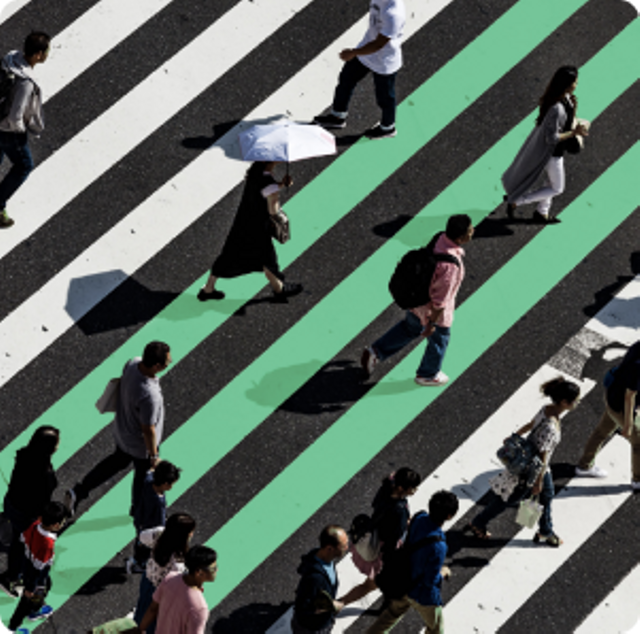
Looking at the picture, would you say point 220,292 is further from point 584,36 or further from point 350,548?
point 584,36

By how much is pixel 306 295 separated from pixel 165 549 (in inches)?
141

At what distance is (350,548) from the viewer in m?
10.2

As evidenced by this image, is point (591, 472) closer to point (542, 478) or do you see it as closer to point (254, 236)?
point (542, 478)

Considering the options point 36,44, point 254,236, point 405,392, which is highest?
point 36,44

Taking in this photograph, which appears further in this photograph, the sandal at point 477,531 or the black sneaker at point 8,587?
the sandal at point 477,531

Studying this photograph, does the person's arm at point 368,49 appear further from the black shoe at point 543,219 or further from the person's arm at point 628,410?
the person's arm at point 628,410

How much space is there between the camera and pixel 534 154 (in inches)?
459

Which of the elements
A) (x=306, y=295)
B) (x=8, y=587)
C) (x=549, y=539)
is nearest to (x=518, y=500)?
(x=549, y=539)

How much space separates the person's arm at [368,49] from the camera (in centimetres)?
1174

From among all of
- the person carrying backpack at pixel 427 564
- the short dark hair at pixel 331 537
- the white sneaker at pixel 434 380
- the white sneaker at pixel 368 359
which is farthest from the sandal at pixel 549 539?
the short dark hair at pixel 331 537

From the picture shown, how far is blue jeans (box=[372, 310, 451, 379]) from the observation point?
35.1 ft

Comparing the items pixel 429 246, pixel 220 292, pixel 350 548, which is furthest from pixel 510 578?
pixel 220 292

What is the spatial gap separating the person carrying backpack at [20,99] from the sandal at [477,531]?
196 inches

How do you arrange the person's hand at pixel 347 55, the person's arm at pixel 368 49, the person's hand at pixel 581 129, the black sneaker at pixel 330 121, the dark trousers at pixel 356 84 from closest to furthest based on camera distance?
the person's hand at pixel 581 129 < the person's arm at pixel 368 49 < the person's hand at pixel 347 55 < the dark trousers at pixel 356 84 < the black sneaker at pixel 330 121
